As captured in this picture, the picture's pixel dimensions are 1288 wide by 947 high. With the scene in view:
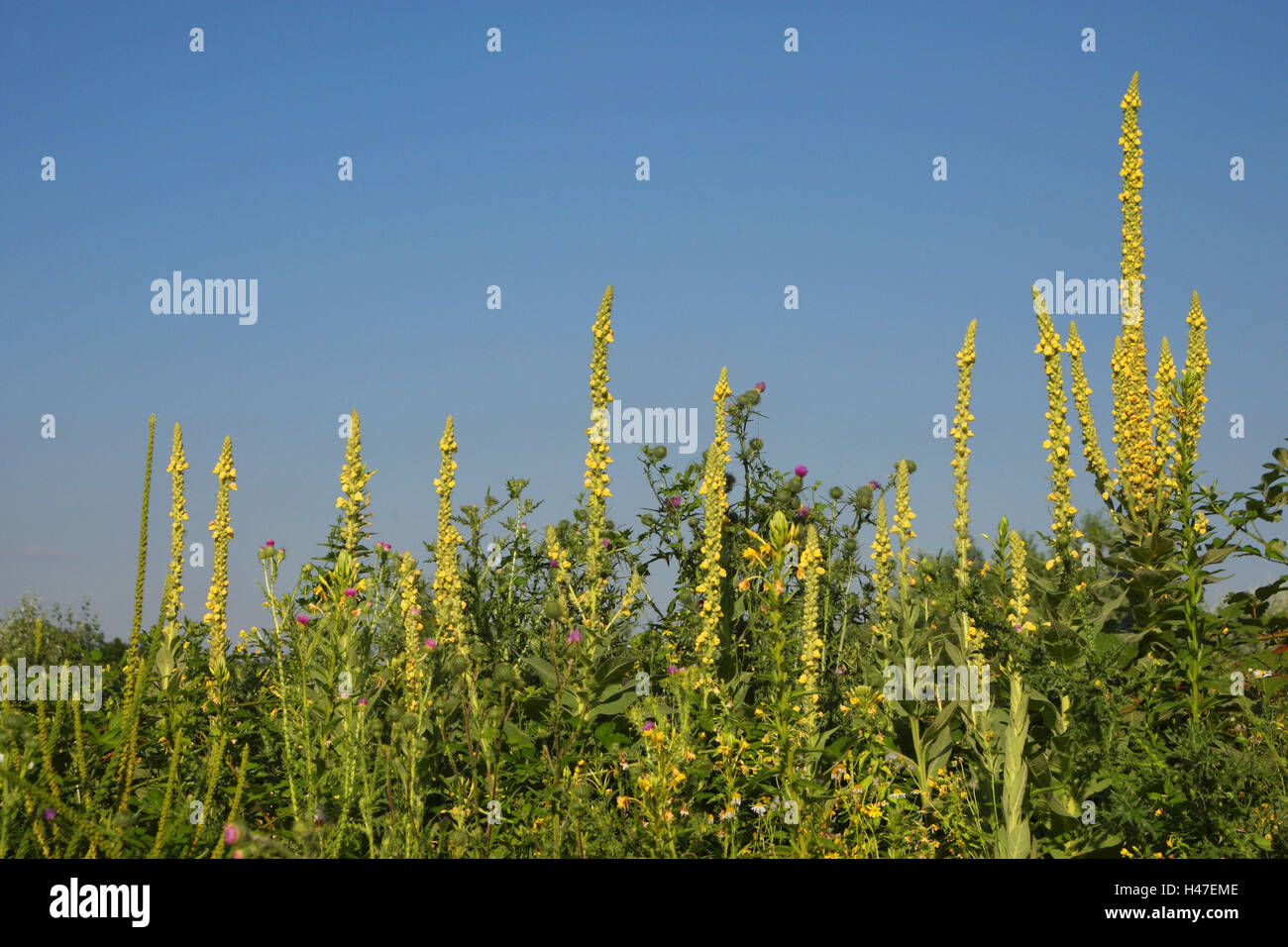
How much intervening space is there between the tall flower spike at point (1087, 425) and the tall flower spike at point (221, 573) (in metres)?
5.72

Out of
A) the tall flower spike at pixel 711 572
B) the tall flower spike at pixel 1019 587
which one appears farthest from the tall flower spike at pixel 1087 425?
the tall flower spike at pixel 711 572

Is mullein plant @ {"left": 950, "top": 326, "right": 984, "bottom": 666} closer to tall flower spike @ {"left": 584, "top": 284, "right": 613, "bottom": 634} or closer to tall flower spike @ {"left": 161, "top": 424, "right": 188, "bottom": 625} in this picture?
tall flower spike @ {"left": 584, "top": 284, "right": 613, "bottom": 634}

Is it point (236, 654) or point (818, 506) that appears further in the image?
point (818, 506)

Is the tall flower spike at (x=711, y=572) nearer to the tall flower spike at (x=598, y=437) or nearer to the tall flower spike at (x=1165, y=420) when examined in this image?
the tall flower spike at (x=598, y=437)

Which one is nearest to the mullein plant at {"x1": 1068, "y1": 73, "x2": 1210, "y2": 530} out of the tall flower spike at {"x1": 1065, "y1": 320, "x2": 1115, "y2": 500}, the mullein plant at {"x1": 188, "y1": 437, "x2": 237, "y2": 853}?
the tall flower spike at {"x1": 1065, "y1": 320, "x2": 1115, "y2": 500}

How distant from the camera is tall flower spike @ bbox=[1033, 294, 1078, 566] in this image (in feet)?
19.1

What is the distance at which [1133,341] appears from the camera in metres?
6.67

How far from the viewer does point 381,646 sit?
21.1 ft

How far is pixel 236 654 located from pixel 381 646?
102 centimetres

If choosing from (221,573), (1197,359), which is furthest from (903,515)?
(221,573)
